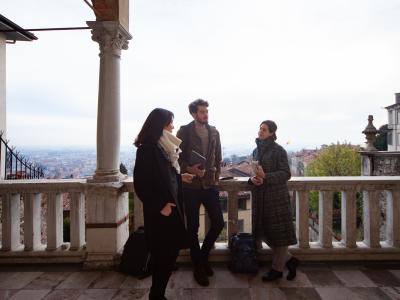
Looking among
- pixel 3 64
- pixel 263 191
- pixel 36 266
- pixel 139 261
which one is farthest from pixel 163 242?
pixel 3 64

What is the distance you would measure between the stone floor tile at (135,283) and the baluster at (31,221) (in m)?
1.43

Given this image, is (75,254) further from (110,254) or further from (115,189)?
(115,189)

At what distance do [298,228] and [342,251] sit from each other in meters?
0.58

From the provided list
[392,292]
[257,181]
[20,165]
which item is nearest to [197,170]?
[257,181]

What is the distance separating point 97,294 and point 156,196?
136cm

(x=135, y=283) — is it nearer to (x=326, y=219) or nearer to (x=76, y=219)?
(x=76, y=219)

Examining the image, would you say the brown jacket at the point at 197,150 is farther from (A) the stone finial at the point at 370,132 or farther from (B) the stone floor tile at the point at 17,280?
(A) the stone finial at the point at 370,132

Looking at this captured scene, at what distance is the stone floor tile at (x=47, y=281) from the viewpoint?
3.35 metres

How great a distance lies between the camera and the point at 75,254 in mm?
4043

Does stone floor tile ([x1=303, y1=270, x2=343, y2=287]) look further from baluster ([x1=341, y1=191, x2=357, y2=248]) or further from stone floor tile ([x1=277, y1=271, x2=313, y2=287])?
baluster ([x1=341, y1=191, x2=357, y2=248])

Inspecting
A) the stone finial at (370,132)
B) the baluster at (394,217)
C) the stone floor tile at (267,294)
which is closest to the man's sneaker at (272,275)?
the stone floor tile at (267,294)

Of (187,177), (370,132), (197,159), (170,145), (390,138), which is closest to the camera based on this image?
(170,145)

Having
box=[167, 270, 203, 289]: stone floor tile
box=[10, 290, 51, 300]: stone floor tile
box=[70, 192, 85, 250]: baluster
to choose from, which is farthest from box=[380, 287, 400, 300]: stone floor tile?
box=[70, 192, 85, 250]: baluster

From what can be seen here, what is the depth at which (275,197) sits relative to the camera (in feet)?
11.3
